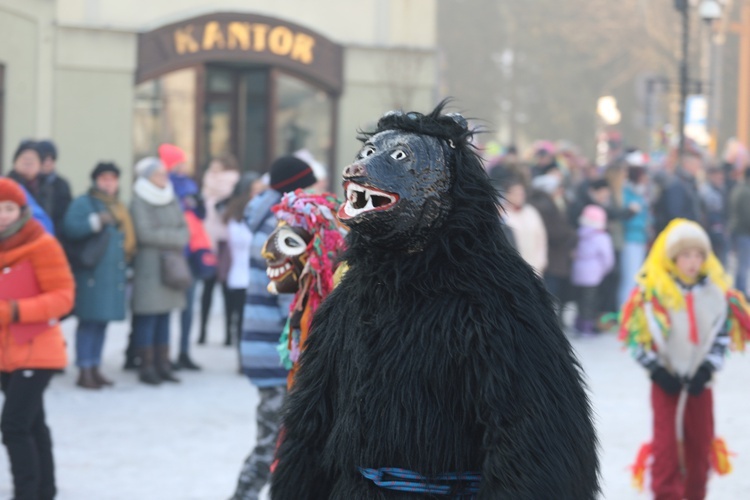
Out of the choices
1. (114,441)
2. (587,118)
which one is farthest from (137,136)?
(587,118)

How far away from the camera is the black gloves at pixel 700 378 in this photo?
20.7ft

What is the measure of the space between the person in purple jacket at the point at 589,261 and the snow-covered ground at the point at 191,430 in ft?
6.19

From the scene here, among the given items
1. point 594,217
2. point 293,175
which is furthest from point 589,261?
point 293,175

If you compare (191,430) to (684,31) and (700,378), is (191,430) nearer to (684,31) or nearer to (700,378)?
(700,378)

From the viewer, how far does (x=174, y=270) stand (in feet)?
33.8

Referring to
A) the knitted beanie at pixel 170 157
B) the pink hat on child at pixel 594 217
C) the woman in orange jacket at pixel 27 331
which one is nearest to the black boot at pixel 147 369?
the knitted beanie at pixel 170 157

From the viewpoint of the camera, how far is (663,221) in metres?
15.5

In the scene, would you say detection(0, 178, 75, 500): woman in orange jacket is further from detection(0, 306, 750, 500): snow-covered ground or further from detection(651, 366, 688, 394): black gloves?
detection(651, 366, 688, 394): black gloves

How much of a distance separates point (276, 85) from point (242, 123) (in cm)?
90

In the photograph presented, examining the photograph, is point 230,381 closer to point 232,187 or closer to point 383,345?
point 232,187

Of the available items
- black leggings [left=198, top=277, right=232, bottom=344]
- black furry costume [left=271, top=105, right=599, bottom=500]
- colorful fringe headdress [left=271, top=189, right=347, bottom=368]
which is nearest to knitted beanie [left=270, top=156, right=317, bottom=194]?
colorful fringe headdress [left=271, top=189, right=347, bottom=368]

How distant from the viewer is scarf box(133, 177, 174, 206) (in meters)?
10.3

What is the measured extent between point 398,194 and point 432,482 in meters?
0.74

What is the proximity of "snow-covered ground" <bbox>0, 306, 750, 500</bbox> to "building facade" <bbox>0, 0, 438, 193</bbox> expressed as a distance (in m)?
6.93
